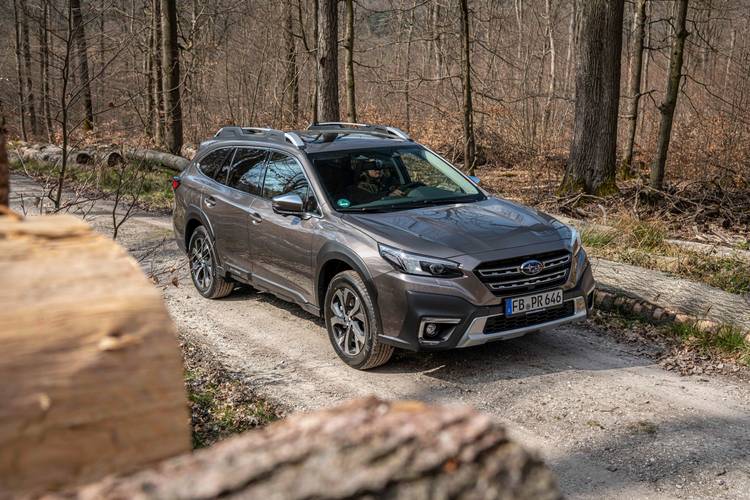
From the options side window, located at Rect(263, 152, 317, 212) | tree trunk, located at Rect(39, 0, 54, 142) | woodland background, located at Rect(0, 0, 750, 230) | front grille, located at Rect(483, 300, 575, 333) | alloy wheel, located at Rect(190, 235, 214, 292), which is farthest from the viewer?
woodland background, located at Rect(0, 0, 750, 230)

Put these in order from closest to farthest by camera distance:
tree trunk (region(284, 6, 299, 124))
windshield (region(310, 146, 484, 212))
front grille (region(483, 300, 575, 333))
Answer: front grille (region(483, 300, 575, 333)) < windshield (region(310, 146, 484, 212)) < tree trunk (region(284, 6, 299, 124))

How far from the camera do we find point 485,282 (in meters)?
5.77

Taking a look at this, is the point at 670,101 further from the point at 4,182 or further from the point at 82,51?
the point at 4,182

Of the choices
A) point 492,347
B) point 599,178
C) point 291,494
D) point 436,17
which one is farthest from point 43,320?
point 436,17

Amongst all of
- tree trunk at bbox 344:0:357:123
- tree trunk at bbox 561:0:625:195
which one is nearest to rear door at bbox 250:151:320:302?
tree trunk at bbox 561:0:625:195

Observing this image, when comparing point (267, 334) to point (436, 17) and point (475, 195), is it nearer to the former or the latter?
point (475, 195)

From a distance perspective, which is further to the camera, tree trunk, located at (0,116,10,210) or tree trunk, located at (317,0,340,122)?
tree trunk, located at (317,0,340,122)

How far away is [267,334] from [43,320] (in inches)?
227

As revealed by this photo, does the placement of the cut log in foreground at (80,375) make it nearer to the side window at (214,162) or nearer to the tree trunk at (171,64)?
the side window at (214,162)

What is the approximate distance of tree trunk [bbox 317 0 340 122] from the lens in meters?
15.0

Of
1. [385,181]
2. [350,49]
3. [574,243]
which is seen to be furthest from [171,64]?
[574,243]

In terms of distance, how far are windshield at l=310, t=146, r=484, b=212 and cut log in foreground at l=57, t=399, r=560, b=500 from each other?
5.13m

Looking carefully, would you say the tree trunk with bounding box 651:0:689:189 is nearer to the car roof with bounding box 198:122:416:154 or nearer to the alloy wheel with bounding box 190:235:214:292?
the car roof with bounding box 198:122:416:154

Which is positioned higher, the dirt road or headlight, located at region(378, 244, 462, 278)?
headlight, located at region(378, 244, 462, 278)
